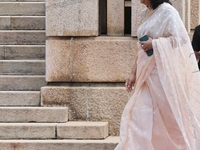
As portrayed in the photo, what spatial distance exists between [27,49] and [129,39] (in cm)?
189

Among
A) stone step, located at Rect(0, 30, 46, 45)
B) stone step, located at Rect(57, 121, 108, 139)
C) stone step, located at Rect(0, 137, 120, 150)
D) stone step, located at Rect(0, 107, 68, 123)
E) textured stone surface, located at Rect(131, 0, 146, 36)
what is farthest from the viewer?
stone step, located at Rect(0, 30, 46, 45)

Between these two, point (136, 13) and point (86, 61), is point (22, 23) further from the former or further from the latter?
point (136, 13)

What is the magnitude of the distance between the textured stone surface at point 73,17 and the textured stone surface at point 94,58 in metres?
0.12

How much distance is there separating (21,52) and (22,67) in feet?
1.43

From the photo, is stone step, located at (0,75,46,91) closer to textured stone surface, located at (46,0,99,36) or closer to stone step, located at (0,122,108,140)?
textured stone surface, located at (46,0,99,36)

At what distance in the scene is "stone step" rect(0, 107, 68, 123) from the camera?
7.82m

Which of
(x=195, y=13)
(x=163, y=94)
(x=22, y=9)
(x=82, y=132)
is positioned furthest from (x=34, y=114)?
(x=22, y=9)

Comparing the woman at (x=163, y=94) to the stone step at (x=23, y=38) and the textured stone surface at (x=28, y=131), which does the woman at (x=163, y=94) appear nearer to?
the textured stone surface at (x=28, y=131)

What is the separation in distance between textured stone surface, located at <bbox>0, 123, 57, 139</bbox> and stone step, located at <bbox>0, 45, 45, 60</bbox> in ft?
5.91

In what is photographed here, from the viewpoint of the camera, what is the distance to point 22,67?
29.1ft

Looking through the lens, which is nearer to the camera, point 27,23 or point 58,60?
point 58,60

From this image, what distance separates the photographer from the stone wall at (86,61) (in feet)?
25.9

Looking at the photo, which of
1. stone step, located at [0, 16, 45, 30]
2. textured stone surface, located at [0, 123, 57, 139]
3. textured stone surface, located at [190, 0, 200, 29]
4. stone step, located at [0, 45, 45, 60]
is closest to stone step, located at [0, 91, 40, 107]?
textured stone surface, located at [0, 123, 57, 139]

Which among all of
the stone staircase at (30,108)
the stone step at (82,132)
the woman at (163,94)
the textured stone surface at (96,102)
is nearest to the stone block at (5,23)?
the stone staircase at (30,108)
